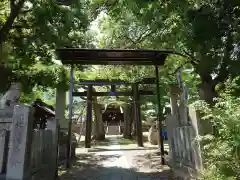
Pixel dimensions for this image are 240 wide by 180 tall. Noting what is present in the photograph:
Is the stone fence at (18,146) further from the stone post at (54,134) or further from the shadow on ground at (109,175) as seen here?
the shadow on ground at (109,175)

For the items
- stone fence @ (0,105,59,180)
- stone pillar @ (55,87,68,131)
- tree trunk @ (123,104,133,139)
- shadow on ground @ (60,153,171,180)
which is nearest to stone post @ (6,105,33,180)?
stone fence @ (0,105,59,180)

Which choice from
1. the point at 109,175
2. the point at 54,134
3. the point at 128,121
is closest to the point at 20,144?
the point at 54,134

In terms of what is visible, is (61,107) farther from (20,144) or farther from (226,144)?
(226,144)

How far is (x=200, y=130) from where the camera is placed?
12.6 ft

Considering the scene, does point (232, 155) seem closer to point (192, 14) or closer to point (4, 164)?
point (192, 14)

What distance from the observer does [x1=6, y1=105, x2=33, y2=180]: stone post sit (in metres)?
3.24

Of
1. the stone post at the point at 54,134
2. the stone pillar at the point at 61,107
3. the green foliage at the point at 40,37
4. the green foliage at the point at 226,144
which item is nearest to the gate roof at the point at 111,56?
the green foliage at the point at 40,37

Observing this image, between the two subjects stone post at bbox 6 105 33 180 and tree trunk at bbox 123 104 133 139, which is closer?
stone post at bbox 6 105 33 180

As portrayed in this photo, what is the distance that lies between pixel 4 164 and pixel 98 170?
3689mm

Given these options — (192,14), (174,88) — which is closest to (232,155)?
(192,14)

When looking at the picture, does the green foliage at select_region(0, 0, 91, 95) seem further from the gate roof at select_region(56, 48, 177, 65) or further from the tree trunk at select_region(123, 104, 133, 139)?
the tree trunk at select_region(123, 104, 133, 139)

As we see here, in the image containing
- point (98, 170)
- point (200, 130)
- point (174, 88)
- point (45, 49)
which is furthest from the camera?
point (45, 49)

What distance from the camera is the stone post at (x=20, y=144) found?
3.24 meters

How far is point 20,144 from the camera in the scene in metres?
3.37
